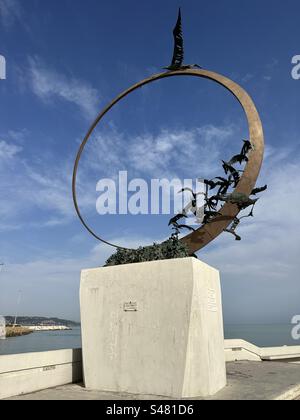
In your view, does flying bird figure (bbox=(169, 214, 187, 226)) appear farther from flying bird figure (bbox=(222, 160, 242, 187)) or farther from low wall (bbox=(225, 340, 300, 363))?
low wall (bbox=(225, 340, 300, 363))

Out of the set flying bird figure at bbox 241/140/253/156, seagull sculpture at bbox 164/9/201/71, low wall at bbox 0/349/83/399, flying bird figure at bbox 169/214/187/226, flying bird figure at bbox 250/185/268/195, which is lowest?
low wall at bbox 0/349/83/399

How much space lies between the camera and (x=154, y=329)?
7379 millimetres

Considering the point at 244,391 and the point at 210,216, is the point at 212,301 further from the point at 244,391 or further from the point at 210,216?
the point at 210,216

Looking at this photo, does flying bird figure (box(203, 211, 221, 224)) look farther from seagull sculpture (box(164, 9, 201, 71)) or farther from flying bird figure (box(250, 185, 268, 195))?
seagull sculpture (box(164, 9, 201, 71))

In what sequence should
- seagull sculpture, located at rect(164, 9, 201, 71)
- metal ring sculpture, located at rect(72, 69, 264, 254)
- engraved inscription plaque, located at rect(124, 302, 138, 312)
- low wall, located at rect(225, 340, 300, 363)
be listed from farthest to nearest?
low wall, located at rect(225, 340, 300, 363)
seagull sculpture, located at rect(164, 9, 201, 71)
metal ring sculpture, located at rect(72, 69, 264, 254)
engraved inscription plaque, located at rect(124, 302, 138, 312)

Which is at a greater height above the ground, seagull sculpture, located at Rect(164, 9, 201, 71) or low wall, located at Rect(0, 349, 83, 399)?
seagull sculpture, located at Rect(164, 9, 201, 71)

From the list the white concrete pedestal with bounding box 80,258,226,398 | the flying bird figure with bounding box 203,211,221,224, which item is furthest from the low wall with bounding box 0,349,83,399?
the flying bird figure with bounding box 203,211,221,224

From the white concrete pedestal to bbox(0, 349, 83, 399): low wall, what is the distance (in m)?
0.80

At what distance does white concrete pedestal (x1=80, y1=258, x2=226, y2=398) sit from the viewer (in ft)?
22.9

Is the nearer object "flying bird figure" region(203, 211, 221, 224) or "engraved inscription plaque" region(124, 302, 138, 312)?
"engraved inscription plaque" region(124, 302, 138, 312)

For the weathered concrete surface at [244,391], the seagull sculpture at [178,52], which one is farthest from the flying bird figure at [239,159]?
the weathered concrete surface at [244,391]

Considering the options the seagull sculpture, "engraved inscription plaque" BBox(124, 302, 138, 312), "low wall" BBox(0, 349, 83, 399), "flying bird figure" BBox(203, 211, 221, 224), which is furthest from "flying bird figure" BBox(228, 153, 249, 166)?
Answer: "low wall" BBox(0, 349, 83, 399)

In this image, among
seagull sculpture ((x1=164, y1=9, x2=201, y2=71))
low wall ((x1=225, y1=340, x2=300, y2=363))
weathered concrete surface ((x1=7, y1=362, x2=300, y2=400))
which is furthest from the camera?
low wall ((x1=225, y1=340, x2=300, y2=363))
